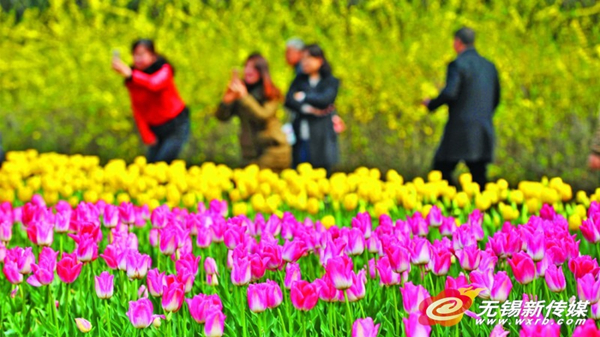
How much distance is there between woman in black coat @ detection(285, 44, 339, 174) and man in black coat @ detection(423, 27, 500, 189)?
0.84m

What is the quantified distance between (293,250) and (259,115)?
432 cm

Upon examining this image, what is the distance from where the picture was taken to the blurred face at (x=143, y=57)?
7.39 m

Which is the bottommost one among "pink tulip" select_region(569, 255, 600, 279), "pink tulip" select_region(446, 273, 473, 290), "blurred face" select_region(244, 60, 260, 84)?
"blurred face" select_region(244, 60, 260, 84)

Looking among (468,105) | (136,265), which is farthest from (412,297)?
(468,105)

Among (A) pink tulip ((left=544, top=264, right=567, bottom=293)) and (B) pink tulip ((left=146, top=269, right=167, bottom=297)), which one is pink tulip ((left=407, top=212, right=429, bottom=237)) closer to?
(A) pink tulip ((left=544, top=264, right=567, bottom=293))

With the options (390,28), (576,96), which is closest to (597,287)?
(576,96)

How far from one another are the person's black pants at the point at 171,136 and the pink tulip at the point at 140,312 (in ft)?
16.3

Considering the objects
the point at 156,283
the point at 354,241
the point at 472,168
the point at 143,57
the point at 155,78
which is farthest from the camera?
the point at 143,57

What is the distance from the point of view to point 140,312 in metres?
2.62

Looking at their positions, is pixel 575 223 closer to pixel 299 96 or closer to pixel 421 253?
pixel 421 253

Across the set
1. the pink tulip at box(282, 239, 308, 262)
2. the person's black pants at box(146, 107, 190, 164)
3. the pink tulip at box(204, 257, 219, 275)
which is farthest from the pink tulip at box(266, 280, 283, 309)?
the person's black pants at box(146, 107, 190, 164)

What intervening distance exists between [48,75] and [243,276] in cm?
890

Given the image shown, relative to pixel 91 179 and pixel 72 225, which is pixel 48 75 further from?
pixel 72 225

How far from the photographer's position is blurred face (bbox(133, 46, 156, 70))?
7.39 meters
